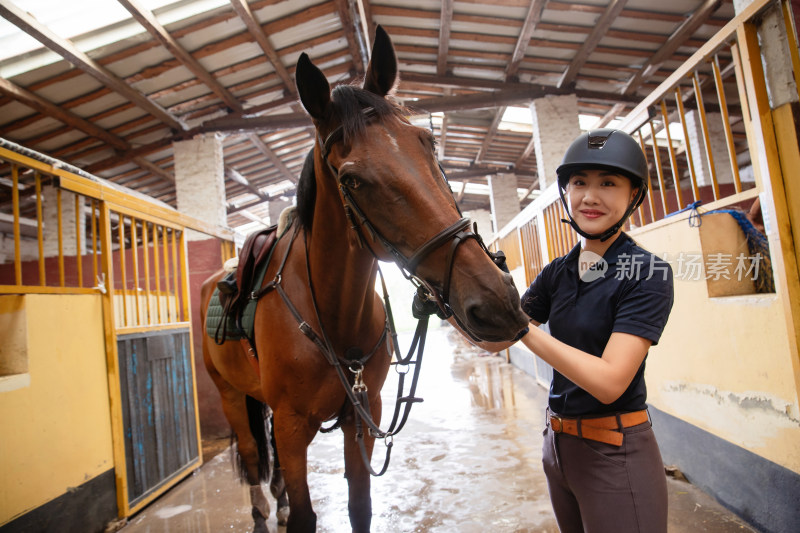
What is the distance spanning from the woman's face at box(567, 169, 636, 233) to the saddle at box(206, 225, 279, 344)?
1.37m

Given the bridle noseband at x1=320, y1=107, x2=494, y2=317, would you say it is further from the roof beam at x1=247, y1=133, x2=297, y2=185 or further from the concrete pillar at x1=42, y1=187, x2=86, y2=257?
the roof beam at x1=247, y1=133, x2=297, y2=185

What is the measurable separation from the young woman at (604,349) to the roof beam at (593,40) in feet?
19.8

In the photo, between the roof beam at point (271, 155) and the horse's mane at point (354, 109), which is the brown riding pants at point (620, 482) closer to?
the horse's mane at point (354, 109)

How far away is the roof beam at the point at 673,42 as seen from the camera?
18.8ft

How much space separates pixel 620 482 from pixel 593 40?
7.22m

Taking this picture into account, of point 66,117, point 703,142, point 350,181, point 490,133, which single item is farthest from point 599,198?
point 490,133

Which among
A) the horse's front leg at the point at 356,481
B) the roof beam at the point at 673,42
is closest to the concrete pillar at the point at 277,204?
the roof beam at the point at 673,42

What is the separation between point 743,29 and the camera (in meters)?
1.85

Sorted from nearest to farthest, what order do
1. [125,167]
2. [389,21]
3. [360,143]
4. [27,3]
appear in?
[360,143], [27,3], [389,21], [125,167]

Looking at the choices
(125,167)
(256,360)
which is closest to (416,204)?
(256,360)

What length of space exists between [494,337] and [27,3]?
607 cm

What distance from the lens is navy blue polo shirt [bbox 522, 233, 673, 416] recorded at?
99cm

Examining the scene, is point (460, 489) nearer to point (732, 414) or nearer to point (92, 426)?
point (732, 414)

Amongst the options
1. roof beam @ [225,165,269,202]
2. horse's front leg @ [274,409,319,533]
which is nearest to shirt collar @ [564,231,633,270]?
horse's front leg @ [274,409,319,533]
